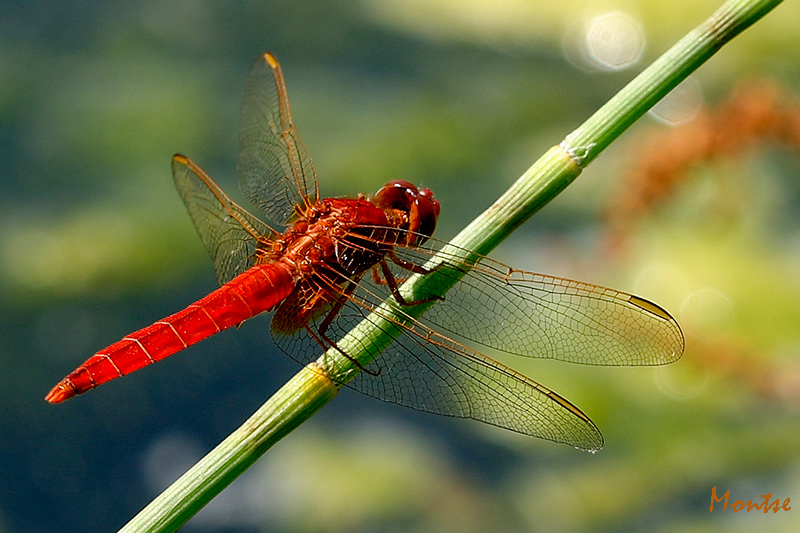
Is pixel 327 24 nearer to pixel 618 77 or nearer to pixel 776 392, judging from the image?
pixel 618 77

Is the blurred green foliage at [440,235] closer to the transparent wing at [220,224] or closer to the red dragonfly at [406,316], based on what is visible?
the red dragonfly at [406,316]

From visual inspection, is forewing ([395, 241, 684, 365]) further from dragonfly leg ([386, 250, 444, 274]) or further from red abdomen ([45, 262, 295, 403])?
red abdomen ([45, 262, 295, 403])

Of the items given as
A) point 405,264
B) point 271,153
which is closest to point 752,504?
point 405,264

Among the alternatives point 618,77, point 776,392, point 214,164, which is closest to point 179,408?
point 214,164

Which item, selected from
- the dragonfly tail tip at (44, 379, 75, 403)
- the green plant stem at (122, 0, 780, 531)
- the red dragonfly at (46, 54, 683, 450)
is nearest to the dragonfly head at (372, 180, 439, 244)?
the red dragonfly at (46, 54, 683, 450)

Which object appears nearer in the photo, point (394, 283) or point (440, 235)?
point (394, 283)

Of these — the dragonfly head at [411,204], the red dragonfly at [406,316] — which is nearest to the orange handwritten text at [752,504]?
the red dragonfly at [406,316]

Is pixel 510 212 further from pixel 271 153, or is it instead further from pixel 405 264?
pixel 271 153

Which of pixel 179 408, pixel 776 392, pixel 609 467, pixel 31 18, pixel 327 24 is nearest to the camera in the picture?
pixel 776 392
